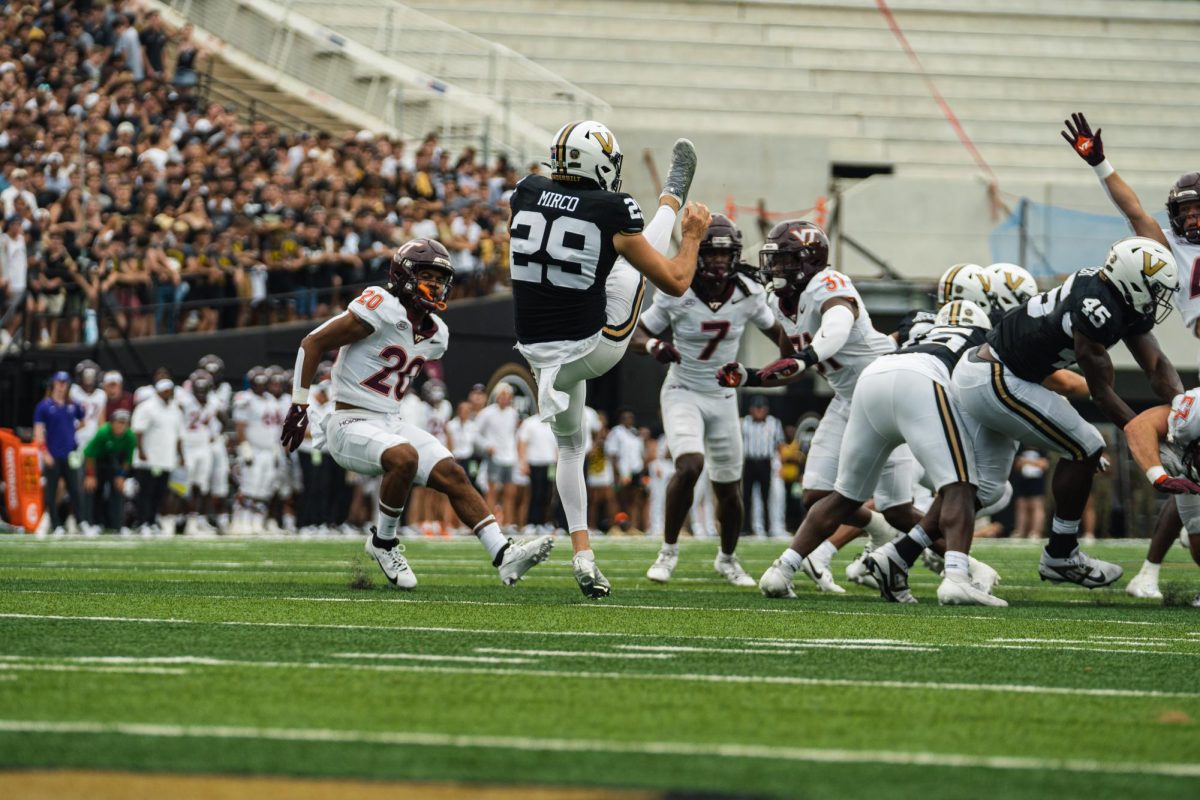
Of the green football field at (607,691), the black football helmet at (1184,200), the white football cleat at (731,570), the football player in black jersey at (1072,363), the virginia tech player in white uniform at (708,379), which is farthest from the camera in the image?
the virginia tech player in white uniform at (708,379)

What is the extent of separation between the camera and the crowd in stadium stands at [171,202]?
1948 centimetres

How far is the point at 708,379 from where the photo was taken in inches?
415

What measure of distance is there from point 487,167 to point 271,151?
297 cm

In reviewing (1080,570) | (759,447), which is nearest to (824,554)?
(1080,570)

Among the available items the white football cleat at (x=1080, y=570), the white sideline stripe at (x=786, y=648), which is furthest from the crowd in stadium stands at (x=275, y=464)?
the white sideline stripe at (x=786, y=648)

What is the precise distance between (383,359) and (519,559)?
50.7 inches

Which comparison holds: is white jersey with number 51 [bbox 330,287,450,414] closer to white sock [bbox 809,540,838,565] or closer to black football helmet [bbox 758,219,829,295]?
black football helmet [bbox 758,219,829,295]

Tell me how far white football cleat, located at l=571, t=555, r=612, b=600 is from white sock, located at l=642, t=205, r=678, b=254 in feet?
4.56

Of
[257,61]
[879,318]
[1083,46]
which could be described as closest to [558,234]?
[879,318]

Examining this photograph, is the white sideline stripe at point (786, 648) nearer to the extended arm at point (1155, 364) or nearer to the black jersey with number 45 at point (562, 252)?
the black jersey with number 45 at point (562, 252)

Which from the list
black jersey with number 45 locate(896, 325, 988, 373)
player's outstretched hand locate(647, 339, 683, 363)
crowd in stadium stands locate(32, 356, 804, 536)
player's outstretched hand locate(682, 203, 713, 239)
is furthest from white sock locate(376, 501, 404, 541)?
crowd in stadium stands locate(32, 356, 804, 536)

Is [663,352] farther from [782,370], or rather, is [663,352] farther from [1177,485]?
[1177,485]

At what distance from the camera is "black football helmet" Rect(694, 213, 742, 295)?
10.2 meters

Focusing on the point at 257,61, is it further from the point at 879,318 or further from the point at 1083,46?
the point at 1083,46
